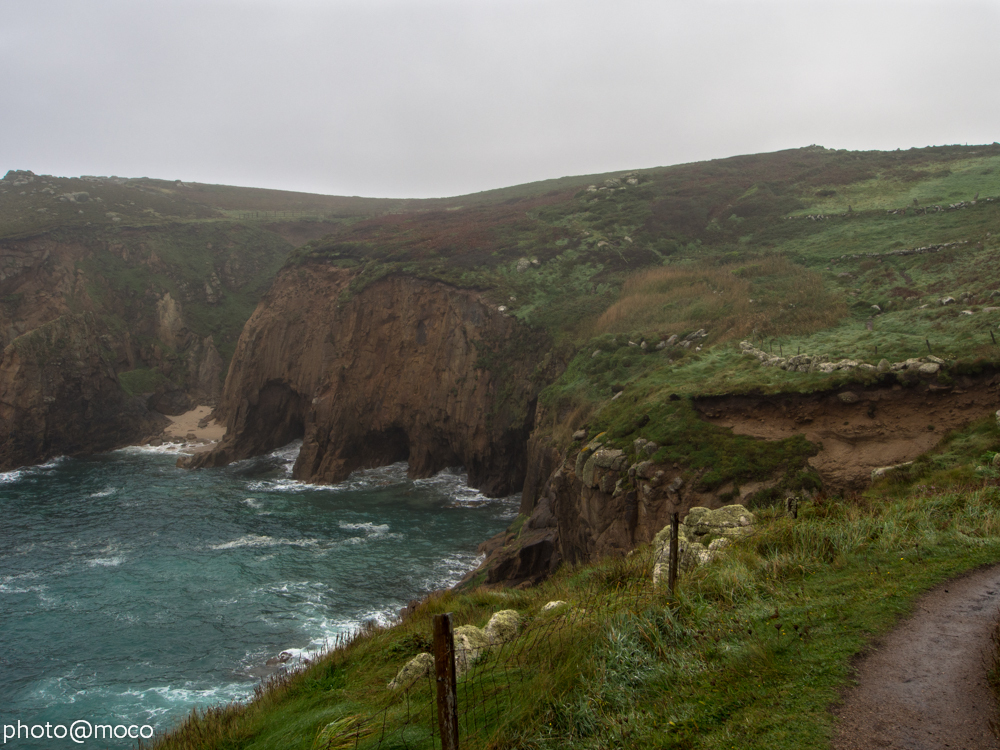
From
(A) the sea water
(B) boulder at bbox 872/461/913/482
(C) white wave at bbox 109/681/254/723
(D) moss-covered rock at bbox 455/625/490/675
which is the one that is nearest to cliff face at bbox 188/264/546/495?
(A) the sea water

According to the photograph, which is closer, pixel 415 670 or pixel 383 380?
pixel 415 670

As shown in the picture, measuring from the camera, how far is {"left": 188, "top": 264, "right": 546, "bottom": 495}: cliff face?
3525cm

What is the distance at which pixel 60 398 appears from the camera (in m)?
44.3

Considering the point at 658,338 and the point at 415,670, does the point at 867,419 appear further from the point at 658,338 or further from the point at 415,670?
the point at 415,670

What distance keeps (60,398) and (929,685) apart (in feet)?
176

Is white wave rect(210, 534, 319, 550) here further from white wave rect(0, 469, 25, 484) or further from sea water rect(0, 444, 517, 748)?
white wave rect(0, 469, 25, 484)

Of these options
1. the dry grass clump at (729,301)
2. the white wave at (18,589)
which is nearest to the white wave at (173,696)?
the white wave at (18,589)

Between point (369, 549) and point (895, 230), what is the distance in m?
32.0

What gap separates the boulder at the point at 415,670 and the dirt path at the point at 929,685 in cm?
464

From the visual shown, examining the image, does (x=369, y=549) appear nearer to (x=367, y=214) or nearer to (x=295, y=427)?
(x=295, y=427)

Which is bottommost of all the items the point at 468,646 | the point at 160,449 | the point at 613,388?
the point at 160,449

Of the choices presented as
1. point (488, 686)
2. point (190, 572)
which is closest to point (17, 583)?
point (190, 572)

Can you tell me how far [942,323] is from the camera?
17953 millimetres

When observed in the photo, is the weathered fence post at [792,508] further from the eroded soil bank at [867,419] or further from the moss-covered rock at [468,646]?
the moss-covered rock at [468,646]
